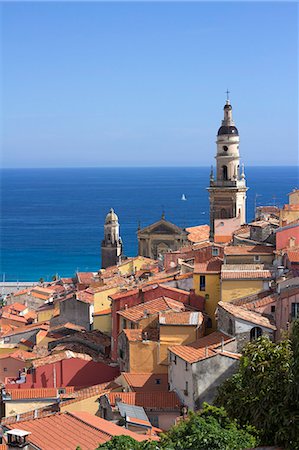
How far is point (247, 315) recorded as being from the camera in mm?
21422

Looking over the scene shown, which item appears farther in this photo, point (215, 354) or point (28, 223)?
point (28, 223)

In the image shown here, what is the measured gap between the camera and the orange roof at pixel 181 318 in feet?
74.4

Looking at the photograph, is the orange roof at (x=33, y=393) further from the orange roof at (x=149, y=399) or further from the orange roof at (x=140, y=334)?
the orange roof at (x=149, y=399)

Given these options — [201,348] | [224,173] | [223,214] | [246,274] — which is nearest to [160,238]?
[223,214]

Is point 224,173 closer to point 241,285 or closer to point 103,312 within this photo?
point 103,312

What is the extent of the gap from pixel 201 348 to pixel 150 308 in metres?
4.34

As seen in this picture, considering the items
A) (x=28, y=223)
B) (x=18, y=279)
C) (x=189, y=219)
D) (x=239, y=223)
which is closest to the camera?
(x=239, y=223)

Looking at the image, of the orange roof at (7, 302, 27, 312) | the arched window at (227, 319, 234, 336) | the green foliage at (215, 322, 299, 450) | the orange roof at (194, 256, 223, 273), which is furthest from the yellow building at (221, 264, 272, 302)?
the orange roof at (7, 302, 27, 312)

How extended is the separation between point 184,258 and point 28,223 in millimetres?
102596

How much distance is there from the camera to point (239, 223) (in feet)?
133

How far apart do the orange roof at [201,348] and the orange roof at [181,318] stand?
73 centimetres

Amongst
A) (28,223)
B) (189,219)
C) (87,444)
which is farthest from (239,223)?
(28,223)

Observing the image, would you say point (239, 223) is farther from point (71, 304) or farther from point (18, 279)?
point (18, 279)

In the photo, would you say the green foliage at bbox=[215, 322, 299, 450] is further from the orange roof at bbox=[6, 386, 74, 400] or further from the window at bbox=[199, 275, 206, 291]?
the window at bbox=[199, 275, 206, 291]
